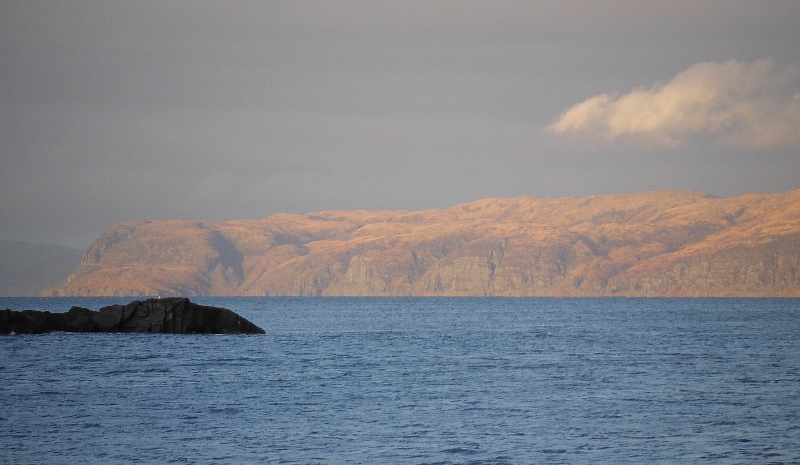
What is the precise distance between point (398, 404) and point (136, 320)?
76.2 metres

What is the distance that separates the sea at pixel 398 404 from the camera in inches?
1596

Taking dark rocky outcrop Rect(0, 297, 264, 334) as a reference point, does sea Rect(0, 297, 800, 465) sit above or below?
below

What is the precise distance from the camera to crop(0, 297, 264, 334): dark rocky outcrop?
122 metres

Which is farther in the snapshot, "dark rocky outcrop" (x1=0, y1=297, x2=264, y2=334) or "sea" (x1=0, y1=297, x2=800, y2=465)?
"dark rocky outcrop" (x1=0, y1=297, x2=264, y2=334)

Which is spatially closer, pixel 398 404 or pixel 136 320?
pixel 398 404

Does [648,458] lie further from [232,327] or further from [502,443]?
[232,327]

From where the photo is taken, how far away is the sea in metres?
40.5

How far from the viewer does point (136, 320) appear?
122 metres

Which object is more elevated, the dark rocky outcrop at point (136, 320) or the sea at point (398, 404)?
the dark rocky outcrop at point (136, 320)

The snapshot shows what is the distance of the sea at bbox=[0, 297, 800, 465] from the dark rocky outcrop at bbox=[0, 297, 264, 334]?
19.8m

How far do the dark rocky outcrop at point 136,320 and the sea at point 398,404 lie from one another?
1978 centimetres

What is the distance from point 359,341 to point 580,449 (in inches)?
3078

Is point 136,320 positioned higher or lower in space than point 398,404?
higher

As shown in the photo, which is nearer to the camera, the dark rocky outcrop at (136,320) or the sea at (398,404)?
the sea at (398,404)
